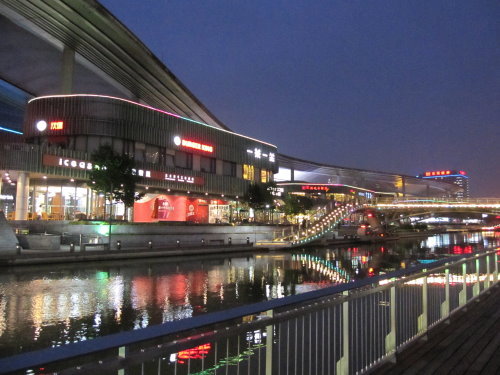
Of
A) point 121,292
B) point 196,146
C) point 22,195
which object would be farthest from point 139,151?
point 121,292

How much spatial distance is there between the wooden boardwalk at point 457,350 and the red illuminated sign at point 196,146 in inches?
1856

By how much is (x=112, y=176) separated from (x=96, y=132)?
33.1 ft

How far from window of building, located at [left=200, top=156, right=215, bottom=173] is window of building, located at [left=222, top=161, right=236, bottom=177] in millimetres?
2163

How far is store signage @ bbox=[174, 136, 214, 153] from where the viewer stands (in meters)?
53.5

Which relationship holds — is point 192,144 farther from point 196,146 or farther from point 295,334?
point 295,334

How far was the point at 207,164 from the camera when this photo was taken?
191ft

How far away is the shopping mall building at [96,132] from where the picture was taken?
4375cm

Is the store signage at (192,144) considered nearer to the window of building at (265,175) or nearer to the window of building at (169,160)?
the window of building at (169,160)

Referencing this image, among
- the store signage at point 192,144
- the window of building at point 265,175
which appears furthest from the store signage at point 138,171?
the window of building at point 265,175

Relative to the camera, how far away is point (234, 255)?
39.4 metres

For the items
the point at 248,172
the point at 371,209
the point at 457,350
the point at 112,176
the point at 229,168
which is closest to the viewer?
the point at 457,350

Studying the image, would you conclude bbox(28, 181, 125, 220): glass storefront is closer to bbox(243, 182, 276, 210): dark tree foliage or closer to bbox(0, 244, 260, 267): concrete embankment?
bbox(0, 244, 260, 267): concrete embankment

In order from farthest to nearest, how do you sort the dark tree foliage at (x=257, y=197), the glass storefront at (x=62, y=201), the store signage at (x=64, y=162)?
the dark tree foliage at (x=257, y=197) → the glass storefront at (x=62, y=201) → the store signage at (x=64, y=162)

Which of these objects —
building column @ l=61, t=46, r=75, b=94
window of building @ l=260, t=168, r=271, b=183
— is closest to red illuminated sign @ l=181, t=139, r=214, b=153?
window of building @ l=260, t=168, r=271, b=183
